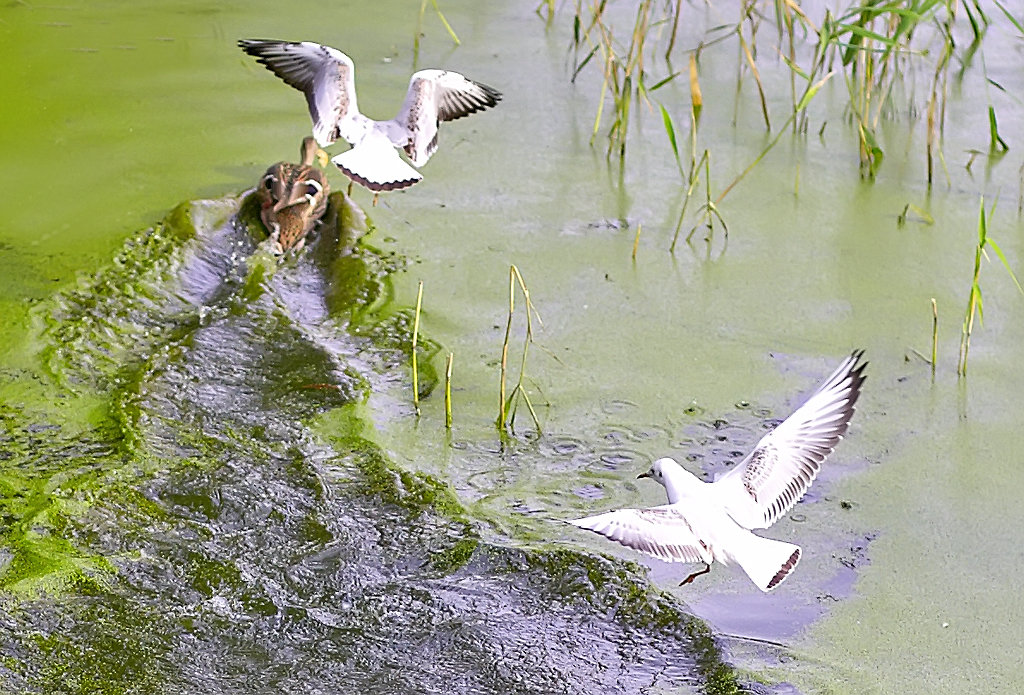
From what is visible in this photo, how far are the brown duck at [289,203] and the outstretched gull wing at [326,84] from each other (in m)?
0.20

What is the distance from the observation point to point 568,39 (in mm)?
5758

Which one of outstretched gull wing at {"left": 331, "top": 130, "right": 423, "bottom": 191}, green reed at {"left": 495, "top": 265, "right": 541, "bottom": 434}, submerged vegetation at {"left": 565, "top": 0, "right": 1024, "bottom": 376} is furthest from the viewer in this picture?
submerged vegetation at {"left": 565, "top": 0, "right": 1024, "bottom": 376}

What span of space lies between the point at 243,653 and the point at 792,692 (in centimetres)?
102

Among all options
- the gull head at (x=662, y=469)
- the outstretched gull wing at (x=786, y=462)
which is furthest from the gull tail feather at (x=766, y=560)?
the gull head at (x=662, y=469)

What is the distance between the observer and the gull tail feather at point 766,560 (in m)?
2.31

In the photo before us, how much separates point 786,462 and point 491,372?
1.05m

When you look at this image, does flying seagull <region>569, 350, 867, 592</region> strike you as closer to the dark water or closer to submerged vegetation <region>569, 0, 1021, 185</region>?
the dark water

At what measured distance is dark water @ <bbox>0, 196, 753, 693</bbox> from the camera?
2.36 meters

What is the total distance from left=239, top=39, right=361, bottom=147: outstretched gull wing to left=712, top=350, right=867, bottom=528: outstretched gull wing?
179 cm

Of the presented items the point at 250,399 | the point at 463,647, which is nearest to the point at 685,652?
the point at 463,647

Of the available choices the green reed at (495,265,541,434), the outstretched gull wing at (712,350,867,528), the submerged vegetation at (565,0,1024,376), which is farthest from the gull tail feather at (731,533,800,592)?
the submerged vegetation at (565,0,1024,376)

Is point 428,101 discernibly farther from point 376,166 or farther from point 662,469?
point 662,469

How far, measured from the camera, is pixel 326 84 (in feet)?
12.6

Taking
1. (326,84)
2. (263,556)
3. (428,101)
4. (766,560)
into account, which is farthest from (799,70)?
(263,556)
